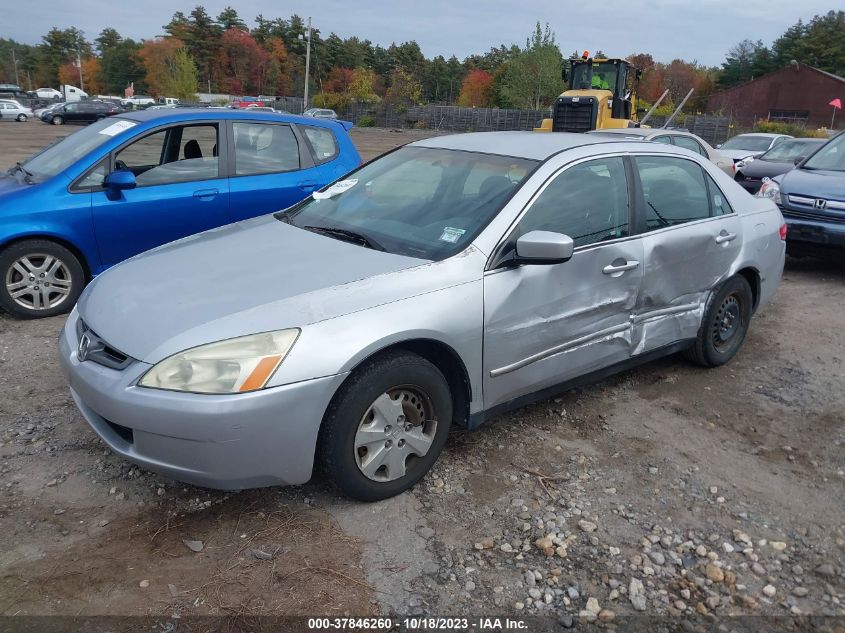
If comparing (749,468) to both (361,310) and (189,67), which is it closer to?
(361,310)

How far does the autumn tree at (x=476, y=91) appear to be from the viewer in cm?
8231

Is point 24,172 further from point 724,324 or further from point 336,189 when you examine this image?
point 724,324

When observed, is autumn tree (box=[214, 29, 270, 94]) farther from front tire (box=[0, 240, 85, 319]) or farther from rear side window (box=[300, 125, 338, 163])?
front tire (box=[0, 240, 85, 319])

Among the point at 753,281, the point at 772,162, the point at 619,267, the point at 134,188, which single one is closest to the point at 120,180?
the point at 134,188

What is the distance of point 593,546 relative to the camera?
285cm

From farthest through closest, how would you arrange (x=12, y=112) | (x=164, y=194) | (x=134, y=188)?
1. (x=12, y=112)
2. (x=164, y=194)
3. (x=134, y=188)

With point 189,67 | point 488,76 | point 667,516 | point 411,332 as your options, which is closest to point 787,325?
point 667,516

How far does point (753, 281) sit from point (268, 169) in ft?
13.9

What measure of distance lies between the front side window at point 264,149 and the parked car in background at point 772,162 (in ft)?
28.6

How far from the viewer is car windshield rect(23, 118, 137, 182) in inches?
220

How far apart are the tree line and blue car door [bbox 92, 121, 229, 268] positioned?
51.5 meters

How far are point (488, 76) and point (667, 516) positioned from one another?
9246cm

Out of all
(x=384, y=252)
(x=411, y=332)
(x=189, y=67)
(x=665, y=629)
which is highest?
(x=189, y=67)

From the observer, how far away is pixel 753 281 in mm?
4938
